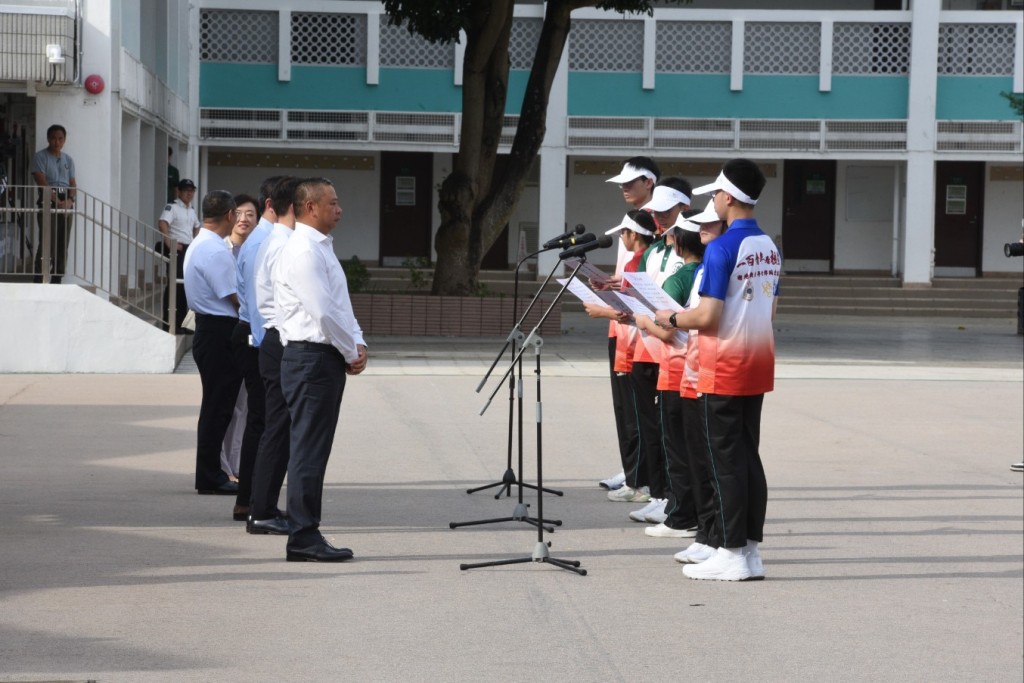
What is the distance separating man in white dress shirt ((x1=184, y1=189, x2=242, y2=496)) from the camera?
8.67 m

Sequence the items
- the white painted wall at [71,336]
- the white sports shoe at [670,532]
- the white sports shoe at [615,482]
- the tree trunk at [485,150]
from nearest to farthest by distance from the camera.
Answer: the white sports shoe at [670,532], the white sports shoe at [615,482], the white painted wall at [71,336], the tree trunk at [485,150]

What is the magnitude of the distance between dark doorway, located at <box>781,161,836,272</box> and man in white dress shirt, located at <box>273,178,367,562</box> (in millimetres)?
26700

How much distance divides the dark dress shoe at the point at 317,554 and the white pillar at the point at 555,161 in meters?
22.3

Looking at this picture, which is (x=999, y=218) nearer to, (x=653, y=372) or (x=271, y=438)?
(x=653, y=372)

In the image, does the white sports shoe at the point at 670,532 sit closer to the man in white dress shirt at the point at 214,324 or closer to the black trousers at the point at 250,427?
the black trousers at the point at 250,427

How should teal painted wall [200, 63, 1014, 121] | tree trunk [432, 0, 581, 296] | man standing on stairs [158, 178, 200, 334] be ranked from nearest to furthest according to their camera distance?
man standing on stairs [158, 178, 200, 334], tree trunk [432, 0, 581, 296], teal painted wall [200, 63, 1014, 121]

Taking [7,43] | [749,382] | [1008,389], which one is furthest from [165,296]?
[749,382]

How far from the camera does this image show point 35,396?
44.1ft

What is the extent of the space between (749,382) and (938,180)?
1091 inches

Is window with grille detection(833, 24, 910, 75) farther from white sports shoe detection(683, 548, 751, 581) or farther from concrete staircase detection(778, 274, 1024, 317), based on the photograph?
white sports shoe detection(683, 548, 751, 581)

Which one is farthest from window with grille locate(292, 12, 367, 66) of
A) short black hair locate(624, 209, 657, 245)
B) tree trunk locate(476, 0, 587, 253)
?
short black hair locate(624, 209, 657, 245)

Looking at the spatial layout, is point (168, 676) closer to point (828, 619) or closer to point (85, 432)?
point (828, 619)

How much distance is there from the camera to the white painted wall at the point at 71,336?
15375 mm

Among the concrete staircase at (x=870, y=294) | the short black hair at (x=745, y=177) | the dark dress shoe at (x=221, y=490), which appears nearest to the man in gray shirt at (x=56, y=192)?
the dark dress shoe at (x=221, y=490)
